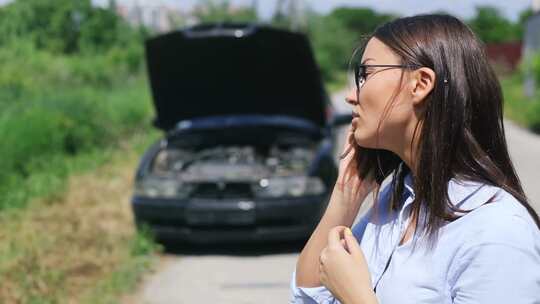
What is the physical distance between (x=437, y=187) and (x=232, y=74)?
5.31m

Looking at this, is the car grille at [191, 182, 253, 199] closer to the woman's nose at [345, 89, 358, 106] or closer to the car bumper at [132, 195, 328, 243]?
the car bumper at [132, 195, 328, 243]

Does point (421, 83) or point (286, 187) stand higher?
point (421, 83)

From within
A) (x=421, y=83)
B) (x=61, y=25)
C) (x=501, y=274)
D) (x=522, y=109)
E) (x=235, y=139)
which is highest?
(x=421, y=83)

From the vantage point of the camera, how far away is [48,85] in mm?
14664

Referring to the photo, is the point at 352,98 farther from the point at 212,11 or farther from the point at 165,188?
the point at 212,11

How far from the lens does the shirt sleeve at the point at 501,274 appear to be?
1194 mm

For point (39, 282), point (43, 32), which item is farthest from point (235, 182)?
point (43, 32)

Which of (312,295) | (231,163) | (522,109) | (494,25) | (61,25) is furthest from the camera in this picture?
(494,25)

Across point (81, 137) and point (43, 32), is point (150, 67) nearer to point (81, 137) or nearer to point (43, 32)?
point (81, 137)

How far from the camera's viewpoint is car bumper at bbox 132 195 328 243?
5820 millimetres

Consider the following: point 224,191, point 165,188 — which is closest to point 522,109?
point 224,191

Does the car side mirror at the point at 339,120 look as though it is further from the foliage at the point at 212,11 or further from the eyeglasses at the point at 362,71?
the foliage at the point at 212,11

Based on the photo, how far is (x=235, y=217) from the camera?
586cm

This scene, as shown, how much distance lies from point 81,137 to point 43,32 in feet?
28.9
